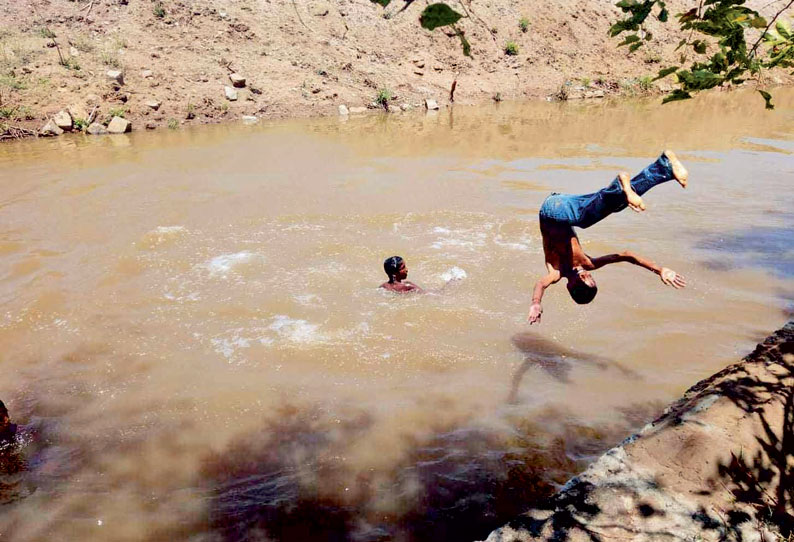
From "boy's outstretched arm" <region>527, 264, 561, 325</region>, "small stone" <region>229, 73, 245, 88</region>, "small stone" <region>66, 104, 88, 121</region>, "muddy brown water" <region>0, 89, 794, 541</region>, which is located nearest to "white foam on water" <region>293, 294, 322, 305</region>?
"muddy brown water" <region>0, 89, 794, 541</region>

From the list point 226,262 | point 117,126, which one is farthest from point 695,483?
point 117,126

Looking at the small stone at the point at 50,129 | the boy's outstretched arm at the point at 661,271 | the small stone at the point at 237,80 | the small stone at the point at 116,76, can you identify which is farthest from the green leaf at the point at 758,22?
the small stone at the point at 237,80

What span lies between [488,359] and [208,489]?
2.68 meters

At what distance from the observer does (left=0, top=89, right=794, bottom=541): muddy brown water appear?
133 inches

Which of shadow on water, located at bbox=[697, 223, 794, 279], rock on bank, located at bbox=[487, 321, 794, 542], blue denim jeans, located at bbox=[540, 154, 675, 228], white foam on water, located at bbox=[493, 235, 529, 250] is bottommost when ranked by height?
white foam on water, located at bbox=[493, 235, 529, 250]

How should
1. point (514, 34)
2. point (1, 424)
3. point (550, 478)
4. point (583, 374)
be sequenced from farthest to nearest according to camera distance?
point (514, 34) < point (583, 374) < point (1, 424) < point (550, 478)

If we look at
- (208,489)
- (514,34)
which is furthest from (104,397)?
(514,34)

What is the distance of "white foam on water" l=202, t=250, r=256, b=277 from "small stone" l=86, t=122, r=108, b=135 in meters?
10.9

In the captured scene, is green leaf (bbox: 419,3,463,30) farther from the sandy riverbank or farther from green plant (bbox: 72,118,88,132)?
green plant (bbox: 72,118,88,132)

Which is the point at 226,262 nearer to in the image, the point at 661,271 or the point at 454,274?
the point at 454,274

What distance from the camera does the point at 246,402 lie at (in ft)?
14.4

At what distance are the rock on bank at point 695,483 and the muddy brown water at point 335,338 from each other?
686 mm

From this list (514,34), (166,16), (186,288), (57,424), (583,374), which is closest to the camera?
(57,424)

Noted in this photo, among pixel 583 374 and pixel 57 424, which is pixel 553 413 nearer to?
pixel 583 374
